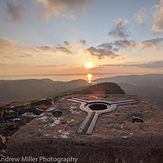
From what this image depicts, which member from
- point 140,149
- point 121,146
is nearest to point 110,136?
point 121,146

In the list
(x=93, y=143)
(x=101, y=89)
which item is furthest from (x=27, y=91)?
(x=93, y=143)

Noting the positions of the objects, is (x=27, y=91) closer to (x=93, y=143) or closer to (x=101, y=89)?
(x=101, y=89)

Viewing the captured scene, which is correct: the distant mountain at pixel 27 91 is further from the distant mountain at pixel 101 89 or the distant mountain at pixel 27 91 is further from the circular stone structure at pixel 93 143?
the circular stone structure at pixel 93 143

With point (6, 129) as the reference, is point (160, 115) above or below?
above

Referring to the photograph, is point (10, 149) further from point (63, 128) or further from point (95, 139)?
point (95, 139)

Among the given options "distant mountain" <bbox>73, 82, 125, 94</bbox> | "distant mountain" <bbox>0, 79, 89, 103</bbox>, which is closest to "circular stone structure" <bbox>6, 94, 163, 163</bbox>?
"distant mountain" <bbox>73, 82, 125, 94</bbox>

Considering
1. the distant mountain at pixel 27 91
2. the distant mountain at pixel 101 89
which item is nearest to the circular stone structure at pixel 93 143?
the distant mountain at pixel 101 89

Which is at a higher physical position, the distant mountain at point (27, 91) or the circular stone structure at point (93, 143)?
the circular stone structure at point (93, 143)

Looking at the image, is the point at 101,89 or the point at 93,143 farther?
the point at 101,89

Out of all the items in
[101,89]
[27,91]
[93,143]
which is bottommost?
[27,91]

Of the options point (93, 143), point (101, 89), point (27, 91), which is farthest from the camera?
point (27, 91)

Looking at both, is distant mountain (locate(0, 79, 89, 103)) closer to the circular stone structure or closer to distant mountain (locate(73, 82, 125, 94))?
distant mountain (locate(73, 82, 125, 94))
